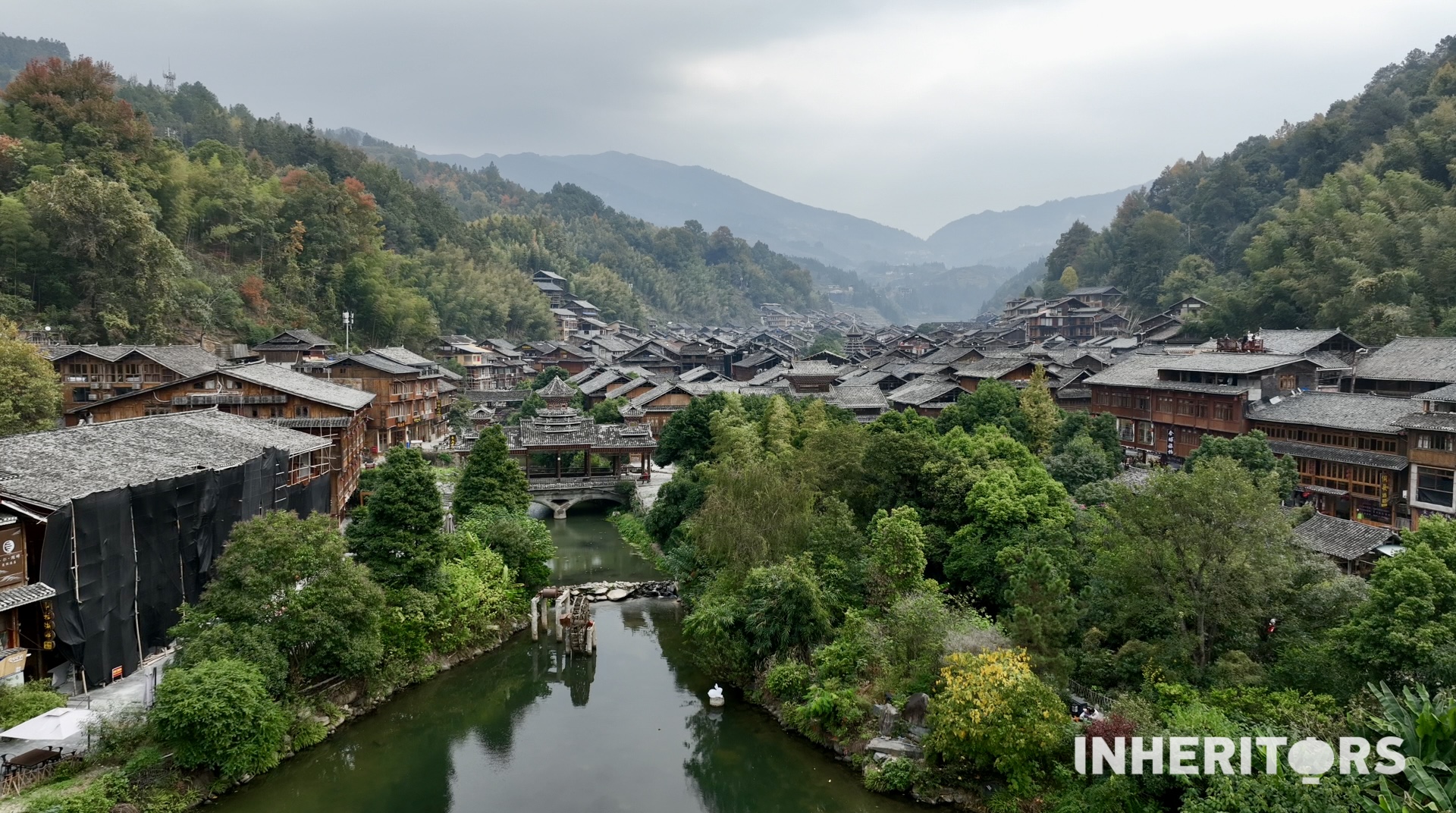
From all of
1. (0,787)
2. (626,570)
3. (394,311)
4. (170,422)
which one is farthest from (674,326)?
(0,787)

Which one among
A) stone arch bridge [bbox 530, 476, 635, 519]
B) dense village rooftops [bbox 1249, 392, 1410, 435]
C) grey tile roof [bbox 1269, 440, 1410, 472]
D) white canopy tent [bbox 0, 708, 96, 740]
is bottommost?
stone arch bridge [bbox 530, 476, 635, 519]

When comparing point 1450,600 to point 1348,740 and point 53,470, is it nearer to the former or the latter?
point 1348,740

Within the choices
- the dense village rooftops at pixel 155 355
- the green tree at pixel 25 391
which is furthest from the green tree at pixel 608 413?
the green tree at pixel 25 391

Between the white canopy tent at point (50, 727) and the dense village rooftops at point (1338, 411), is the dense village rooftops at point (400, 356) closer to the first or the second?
the white canopy tent at point (50, 727)

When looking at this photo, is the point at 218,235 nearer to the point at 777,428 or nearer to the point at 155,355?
the point at 155,355

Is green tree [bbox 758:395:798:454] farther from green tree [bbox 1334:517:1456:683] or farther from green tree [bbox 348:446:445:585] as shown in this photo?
green tree [bbox 1334:517:1456:683]

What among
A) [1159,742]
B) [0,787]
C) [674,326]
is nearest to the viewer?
[1159,742]

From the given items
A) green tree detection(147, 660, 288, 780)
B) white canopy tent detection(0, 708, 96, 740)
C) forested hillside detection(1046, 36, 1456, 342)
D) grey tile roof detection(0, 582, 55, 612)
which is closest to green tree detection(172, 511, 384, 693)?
green tree detection(147, 660, 288, 780)
